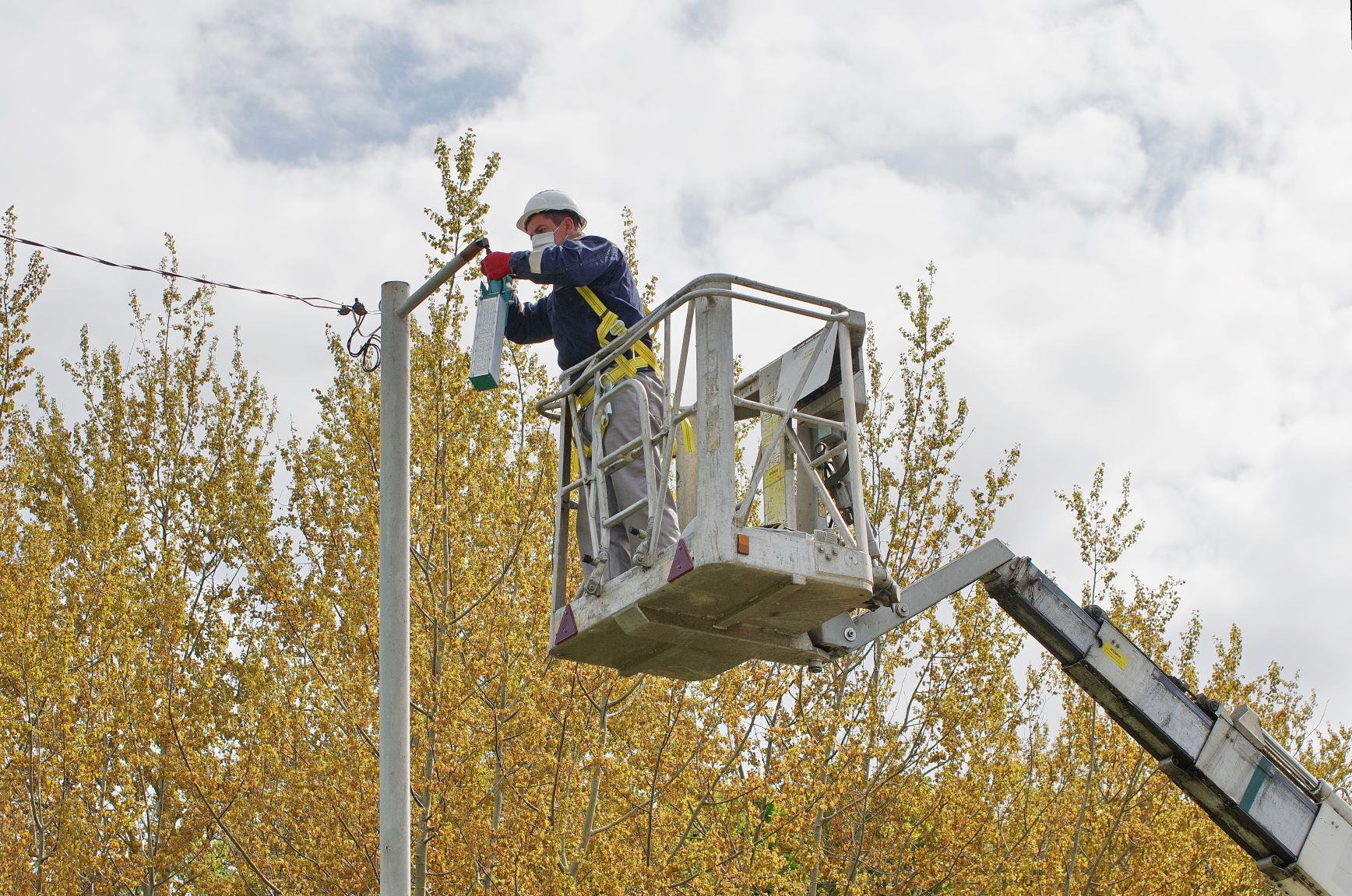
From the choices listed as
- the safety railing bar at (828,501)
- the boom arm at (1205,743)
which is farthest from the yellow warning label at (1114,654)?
the safety railing bar at (828,501)

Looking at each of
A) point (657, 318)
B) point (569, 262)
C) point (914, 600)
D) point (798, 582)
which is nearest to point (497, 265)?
point (569, 262)

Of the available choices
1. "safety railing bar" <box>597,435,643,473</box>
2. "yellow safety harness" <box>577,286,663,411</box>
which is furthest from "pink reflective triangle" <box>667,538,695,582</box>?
"yellow safety harness" <box>577,286,663,411</box>

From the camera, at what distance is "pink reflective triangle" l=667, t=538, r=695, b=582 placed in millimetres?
5730

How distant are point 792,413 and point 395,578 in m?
1.95

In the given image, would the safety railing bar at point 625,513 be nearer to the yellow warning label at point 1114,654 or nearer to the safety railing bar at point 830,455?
the safety railing bar at point 830,455

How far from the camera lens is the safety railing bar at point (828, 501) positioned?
20.0 ft

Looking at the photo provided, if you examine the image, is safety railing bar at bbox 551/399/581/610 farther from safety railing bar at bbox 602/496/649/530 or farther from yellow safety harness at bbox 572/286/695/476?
safety railing bar at bbox 602/496/649/530

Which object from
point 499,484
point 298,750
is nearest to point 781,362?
point 499,484

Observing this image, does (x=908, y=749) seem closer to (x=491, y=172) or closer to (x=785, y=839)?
(x=785, y=839)

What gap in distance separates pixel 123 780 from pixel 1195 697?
786 centimetres

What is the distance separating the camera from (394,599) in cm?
669

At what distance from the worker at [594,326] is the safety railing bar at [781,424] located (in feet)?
1.51

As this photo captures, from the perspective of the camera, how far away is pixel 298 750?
10.9 m

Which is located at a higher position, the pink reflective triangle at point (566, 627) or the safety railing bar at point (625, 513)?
the safety railing bar at point (625, 513)
